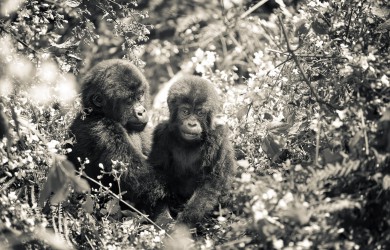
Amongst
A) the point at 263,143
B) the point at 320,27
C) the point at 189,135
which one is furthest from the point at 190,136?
the point at 320,27

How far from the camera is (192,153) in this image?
5.55 metres

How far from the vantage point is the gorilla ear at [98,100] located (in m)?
5.94

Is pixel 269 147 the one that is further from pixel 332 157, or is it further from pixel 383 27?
pixel 332 157

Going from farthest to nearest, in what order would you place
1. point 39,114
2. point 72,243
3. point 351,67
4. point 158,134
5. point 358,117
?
point 158,134
point 39,114
point 72,243
point 351,67
point 358,117

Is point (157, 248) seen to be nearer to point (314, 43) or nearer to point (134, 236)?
point (134, 236)

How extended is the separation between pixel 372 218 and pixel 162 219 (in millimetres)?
2268

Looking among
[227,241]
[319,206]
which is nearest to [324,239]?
[319,206]

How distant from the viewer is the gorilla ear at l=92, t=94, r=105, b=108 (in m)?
5.94

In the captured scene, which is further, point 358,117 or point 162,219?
point 162,219

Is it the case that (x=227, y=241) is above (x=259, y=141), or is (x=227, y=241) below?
below

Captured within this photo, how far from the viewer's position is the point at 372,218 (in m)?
3.48

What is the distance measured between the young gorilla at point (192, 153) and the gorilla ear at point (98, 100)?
0.54m

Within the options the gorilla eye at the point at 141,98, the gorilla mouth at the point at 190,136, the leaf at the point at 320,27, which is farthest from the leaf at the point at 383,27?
the gorilla eye at the point at 141,98

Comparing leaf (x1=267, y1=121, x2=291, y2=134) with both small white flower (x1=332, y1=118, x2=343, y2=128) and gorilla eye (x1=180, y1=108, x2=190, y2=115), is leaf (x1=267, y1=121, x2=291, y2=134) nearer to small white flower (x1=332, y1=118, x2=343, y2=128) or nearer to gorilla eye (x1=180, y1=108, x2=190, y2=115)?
gorilla eye (x1=180, y1=108, x2=190, y2=115)
